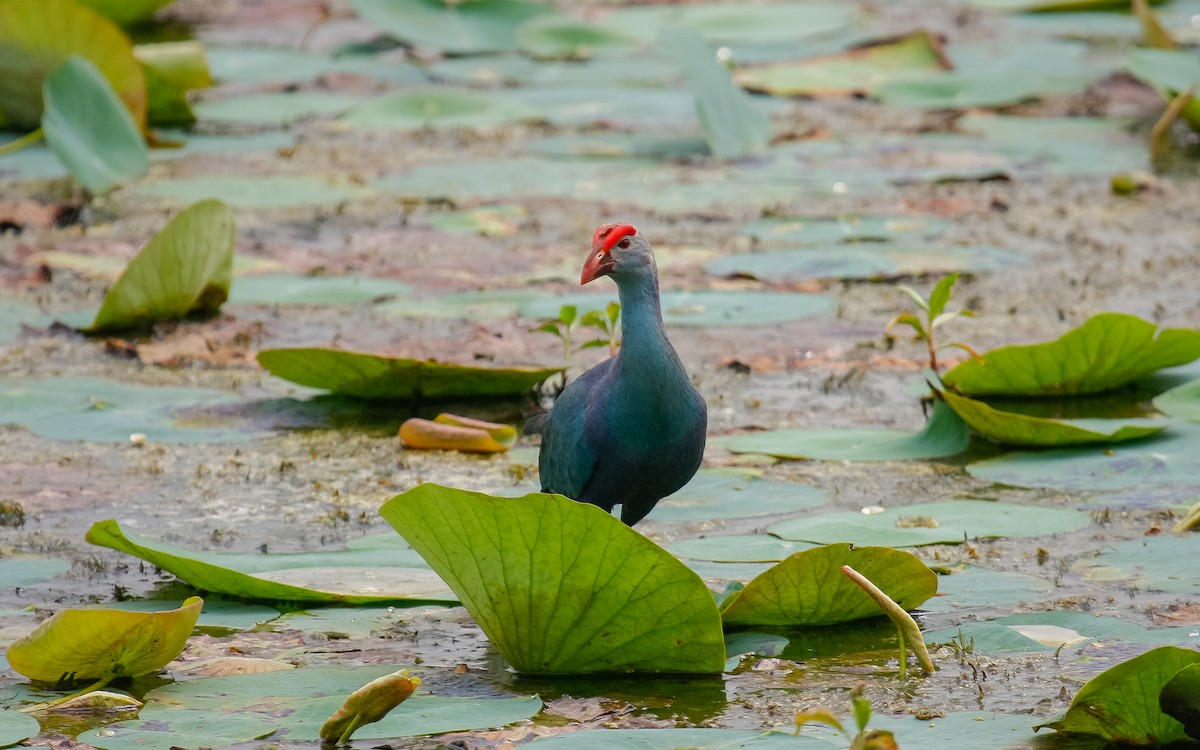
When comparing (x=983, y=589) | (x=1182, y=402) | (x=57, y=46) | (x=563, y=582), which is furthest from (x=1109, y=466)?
(x=57, y=46)

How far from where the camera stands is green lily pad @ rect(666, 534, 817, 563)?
3.14 m

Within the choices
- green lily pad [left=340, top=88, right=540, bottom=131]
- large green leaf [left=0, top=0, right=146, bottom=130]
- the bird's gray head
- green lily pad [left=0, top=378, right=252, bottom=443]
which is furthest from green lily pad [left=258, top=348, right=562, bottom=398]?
green lily pad [left=340, top=88, right=540, bottom=131]

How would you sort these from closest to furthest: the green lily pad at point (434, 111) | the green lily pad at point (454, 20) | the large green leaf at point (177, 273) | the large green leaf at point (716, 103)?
the large green leaf at point (177, 273) → the large green leaf at point (716, 103) → the green lily pad at point (434, 111) → the green lily pad at point (454, 20)

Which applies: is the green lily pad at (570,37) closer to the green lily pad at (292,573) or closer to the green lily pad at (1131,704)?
the green lily pad at (292,573)

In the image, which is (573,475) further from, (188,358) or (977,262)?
(977,262)

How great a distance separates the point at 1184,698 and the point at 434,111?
5.87m

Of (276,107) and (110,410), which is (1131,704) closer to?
(110,410)

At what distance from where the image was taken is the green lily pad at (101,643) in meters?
2.47

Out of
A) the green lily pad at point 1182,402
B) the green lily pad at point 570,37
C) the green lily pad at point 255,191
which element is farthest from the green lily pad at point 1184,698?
the green lily pad at point 570,37

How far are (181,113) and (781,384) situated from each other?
4000 mm

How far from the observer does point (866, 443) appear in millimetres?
3881

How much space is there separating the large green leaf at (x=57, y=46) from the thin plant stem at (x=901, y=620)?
4.82m

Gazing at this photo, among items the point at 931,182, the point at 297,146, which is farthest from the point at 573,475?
the point at 297,146

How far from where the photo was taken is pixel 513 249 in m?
5.81
